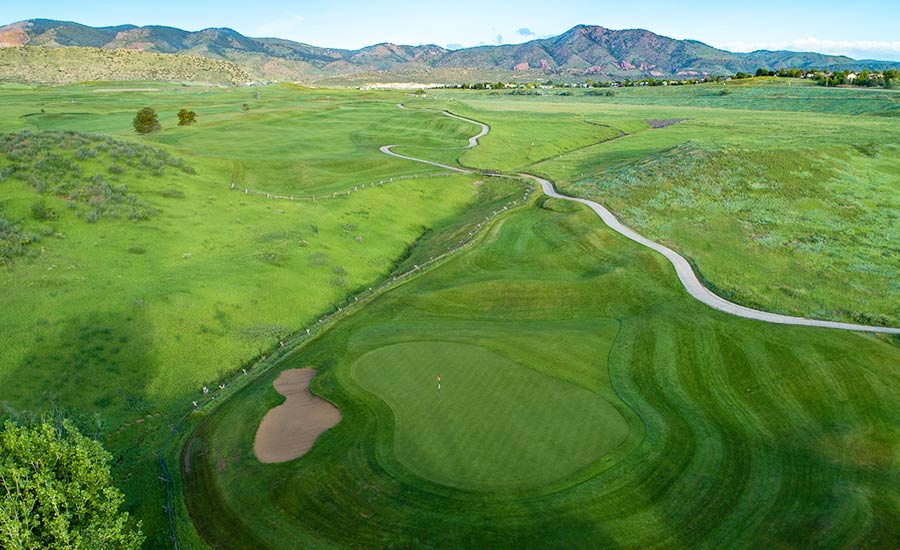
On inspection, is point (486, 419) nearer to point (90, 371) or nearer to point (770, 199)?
point (90, 371)

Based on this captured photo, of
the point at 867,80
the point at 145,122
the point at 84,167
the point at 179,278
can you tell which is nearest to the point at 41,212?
the point at 84,167

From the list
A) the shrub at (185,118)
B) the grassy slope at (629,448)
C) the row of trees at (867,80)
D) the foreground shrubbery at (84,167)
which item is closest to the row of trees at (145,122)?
the shrub at (185,118)

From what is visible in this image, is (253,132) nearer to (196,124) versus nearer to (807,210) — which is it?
(196,124)

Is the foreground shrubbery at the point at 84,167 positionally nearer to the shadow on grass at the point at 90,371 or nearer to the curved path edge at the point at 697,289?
the shadow on grass at the point at 90,371

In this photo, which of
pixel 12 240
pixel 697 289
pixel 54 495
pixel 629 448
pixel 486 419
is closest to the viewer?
pixel 54 495

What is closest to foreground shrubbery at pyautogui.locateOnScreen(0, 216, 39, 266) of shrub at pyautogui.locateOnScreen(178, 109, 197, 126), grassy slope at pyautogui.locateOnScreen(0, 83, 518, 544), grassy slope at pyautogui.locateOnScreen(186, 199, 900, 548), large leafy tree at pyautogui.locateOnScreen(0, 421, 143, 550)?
grassy slope at pyautogui.locateOnScreen(0, 83, 518, 544)

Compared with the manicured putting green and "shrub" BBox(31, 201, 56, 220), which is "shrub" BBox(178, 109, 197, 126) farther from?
the manicured putting green
